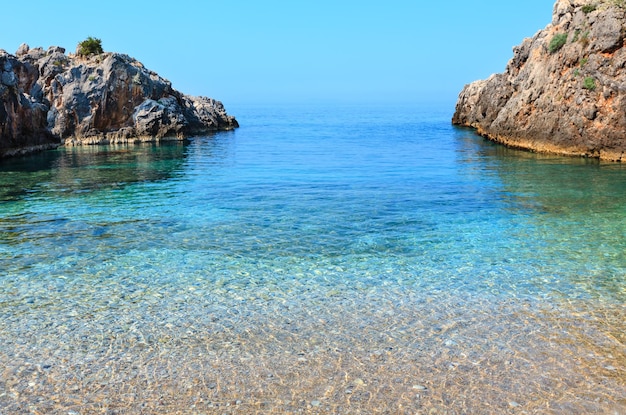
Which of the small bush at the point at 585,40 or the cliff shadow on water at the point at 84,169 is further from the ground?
the small bush at the point at 585,40

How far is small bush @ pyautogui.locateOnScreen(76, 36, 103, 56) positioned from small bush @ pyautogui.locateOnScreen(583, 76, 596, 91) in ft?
167

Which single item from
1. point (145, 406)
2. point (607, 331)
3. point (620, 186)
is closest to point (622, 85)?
point (620, 186)

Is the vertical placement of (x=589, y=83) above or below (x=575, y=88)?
above

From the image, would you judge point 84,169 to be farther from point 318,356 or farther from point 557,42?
point 557,42

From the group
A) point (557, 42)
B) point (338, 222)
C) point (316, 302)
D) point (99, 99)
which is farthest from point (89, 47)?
point (316, 302)

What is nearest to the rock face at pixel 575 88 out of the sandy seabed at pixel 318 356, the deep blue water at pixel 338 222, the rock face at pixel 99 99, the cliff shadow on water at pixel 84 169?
the deep blue water at pixel 338 222

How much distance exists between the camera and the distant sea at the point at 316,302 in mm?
8172

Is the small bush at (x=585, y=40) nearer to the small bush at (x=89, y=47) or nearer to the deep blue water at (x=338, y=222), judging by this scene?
the deep blue water at (x=338, y=222)

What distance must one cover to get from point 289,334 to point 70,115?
2140 inches

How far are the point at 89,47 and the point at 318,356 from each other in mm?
65070

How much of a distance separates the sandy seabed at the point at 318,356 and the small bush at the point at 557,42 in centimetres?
3382

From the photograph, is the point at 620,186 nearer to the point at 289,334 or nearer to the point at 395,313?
the point at 395,313

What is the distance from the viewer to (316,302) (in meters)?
11.7

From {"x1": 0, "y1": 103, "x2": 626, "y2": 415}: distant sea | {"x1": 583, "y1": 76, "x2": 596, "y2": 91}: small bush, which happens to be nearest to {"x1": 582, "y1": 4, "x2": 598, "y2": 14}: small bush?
{"x1": 583, "y1": 76, "x2": 596, "y2": 91}: small bush
